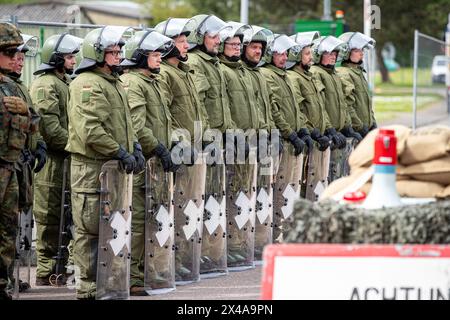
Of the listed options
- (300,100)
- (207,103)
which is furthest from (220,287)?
(300,100)

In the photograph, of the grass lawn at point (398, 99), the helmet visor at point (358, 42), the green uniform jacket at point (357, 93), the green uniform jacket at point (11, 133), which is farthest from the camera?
the grass lawn at point (398, 99)

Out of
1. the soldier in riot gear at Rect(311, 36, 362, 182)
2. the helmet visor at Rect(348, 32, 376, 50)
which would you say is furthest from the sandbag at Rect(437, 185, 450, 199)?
the helmet visor at Rect(348, 32, 376, 50)

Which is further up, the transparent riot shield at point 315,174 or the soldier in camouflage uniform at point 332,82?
the soldier in camouflage uniform at point 332,82

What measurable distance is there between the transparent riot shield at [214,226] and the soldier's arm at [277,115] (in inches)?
74.0

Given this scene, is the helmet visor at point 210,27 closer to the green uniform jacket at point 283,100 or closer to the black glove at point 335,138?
the green uniform jacket at point 283,100

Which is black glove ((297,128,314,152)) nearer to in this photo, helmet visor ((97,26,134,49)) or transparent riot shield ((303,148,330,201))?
transparent riot shield ((303,148,330,201))

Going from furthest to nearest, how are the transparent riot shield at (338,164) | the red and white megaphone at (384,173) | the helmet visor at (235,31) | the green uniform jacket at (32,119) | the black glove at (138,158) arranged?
the transparent riot shield at (338,164), the helmet visor at (235,31), the black glove at (138,158), the green uniform jacket at (32,119), the red and white megaphone at (384,173)

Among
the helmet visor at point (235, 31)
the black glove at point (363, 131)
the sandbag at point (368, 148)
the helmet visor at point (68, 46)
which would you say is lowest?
the black glove at point (363, 131)

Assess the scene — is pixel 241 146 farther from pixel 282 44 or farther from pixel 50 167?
pixel 50 167

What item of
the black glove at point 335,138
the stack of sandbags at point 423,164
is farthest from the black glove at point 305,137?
the stack of sandbags at point 423,164

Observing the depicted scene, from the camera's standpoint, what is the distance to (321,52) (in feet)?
56.8

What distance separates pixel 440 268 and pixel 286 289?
0.66 m

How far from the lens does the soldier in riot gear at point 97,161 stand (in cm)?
1123
